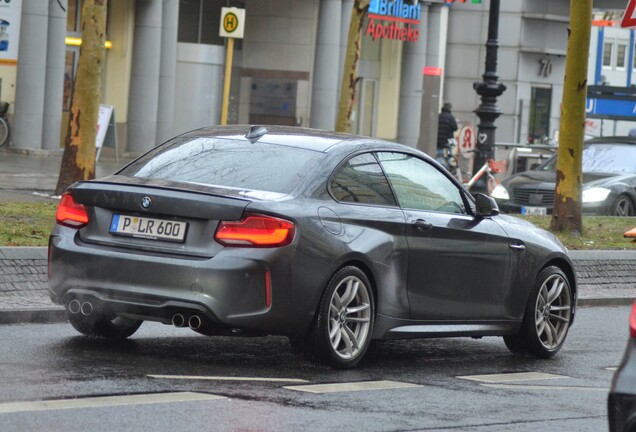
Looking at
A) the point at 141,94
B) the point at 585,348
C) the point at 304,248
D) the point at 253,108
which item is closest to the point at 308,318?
the point at 304,248

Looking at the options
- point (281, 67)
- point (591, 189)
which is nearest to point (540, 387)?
point (591, 189)

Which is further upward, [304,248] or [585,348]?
[304,248]

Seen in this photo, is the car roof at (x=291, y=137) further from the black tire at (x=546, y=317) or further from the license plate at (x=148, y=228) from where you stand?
the black tire at (x=546, y=317)

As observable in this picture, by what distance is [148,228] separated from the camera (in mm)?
8984

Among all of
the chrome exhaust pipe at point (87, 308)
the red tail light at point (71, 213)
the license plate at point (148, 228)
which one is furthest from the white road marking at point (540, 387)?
the red tail light at point (71, 213)

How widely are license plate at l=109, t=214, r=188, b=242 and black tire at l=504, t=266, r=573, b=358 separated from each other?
313 cm

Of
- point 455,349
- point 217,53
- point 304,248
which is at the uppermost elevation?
point 217,53

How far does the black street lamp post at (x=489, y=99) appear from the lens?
27922 mm

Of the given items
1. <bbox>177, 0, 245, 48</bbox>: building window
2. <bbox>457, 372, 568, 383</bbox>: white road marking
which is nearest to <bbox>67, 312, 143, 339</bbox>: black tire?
<bbox>457, 372, 568, 383</bbox>: white road marking

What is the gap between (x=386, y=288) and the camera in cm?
964

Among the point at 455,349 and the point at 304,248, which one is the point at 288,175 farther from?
the point at 455,349

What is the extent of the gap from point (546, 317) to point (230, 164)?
2.92 meters

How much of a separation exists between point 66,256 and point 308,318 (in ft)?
4.88

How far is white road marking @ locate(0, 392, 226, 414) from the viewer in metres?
7.16
